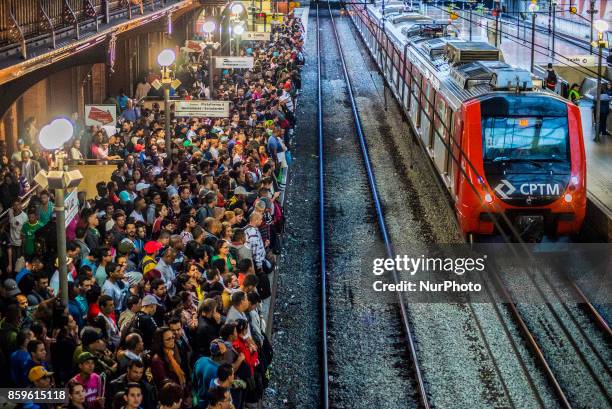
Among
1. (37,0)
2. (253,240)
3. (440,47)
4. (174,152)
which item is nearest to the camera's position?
(253,240)

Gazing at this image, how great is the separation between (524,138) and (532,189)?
845 mm

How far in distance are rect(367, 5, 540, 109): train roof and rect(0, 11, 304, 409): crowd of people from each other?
145 inches

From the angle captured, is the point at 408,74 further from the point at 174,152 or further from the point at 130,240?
the point at 130,240

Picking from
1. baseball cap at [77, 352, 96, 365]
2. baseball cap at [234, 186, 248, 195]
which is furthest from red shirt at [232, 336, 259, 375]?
baseball cap at [234, 186, 248, 195]

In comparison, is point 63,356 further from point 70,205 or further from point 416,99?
point 416,99

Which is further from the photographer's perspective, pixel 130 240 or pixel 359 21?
pixel 359 21

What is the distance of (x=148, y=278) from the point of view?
33.8ft

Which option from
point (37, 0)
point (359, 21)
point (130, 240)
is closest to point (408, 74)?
point (37, 0)

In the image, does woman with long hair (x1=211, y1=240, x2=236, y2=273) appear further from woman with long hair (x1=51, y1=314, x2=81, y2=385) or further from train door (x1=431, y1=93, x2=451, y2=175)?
train door (x1=431, y1=93, x2=451, y2=175)

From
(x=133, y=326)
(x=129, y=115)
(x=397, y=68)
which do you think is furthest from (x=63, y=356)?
(x=397, y=68)

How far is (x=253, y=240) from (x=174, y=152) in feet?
19.5

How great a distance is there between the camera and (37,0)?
50.1 feet

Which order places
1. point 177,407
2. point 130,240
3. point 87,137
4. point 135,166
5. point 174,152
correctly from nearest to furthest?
1. point 177,407
2. point 130,240
3. point 135,166
4. point 174,152
5. point 87,137

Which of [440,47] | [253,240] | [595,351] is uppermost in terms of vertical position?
[440,47]
